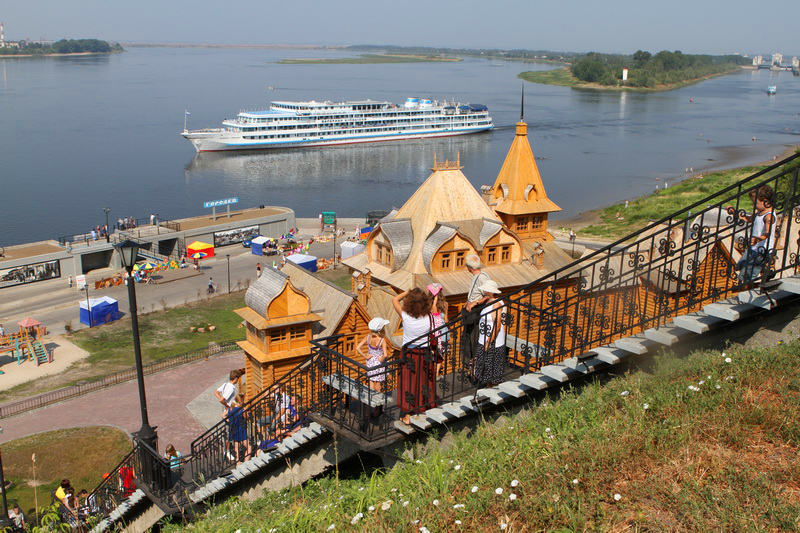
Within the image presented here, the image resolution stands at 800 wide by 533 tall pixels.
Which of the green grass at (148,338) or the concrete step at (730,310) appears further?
the green grass at (148,338)

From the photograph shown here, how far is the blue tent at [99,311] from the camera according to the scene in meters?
31.1

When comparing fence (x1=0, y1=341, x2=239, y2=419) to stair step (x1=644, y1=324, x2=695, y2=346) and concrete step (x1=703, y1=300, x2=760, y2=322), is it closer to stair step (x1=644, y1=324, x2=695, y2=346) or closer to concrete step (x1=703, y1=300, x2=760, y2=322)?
stair step (x1=644, y1=324, x2=695, y2=346)

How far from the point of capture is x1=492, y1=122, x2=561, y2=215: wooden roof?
2456 cm

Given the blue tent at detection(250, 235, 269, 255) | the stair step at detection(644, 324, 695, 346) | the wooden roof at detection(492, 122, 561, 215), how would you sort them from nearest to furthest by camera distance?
1. the stair step at detection(644, 324, 695, 346)
2. the wooden roof at detection(492, 122, 561, 215)
3. the blue tent at detection(250, 235, 269, 255)

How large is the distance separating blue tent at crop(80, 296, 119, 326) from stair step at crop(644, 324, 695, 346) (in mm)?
28225

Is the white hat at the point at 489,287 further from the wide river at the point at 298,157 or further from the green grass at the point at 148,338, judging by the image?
the wide river at the point at 298,157

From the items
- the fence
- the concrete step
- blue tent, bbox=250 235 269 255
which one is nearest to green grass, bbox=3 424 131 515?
the fence

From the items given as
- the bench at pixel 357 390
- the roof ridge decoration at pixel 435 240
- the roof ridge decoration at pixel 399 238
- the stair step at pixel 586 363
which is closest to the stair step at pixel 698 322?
the stair step at pixel 586 363

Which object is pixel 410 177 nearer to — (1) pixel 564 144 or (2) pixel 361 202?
(2) pixel 361 202

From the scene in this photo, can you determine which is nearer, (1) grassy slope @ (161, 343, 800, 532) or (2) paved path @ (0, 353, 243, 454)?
(1) grassy slope @ (161, 343, 800, 532)

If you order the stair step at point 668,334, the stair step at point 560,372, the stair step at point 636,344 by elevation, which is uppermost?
the stair step at point 668,334

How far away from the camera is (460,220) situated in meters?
22.2

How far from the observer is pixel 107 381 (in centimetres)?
2331

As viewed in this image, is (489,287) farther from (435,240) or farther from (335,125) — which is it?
(335,125)
